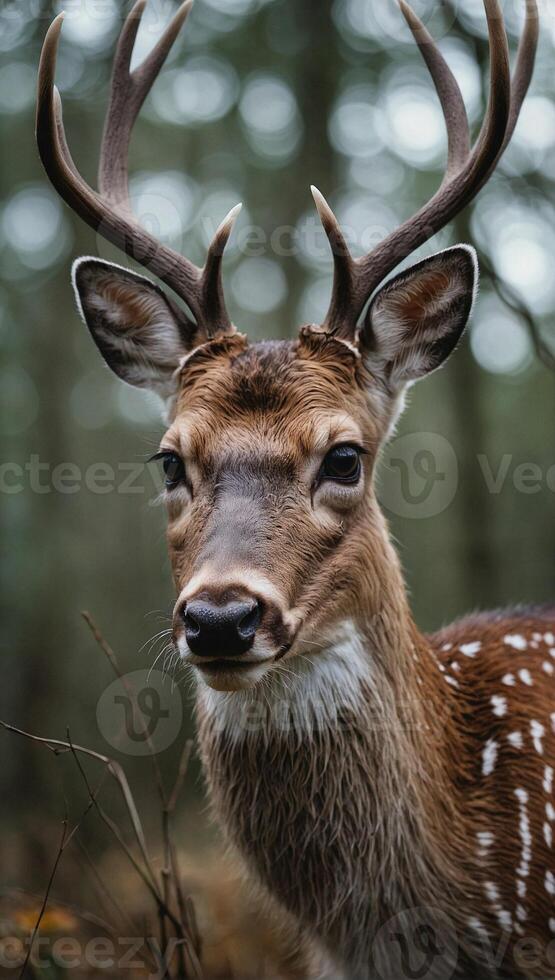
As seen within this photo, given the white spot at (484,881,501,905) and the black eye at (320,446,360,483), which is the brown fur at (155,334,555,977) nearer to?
the white spot at (484,881,501,905)

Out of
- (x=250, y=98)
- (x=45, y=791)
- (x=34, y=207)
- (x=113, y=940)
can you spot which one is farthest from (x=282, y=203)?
(x=113, y=940)

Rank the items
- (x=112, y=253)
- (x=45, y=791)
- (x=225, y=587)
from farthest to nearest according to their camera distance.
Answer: (x=112, y=253) < (x=45, y=791) < (x=225, y=587)

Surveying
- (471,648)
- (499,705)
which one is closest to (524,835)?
(499,705)

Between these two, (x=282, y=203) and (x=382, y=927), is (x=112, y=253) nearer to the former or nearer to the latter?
(x=282, y=203)

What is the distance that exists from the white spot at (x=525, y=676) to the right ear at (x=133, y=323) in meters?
2.11

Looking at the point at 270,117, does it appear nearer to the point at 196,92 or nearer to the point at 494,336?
the point at 196,92

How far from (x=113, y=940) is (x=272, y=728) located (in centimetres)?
185

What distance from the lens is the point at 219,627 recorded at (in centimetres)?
280

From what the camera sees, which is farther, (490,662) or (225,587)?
(490,662)

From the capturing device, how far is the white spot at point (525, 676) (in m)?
4.28

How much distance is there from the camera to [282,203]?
36.3 feet

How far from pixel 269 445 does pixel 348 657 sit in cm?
90

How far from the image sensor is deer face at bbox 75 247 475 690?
9.82ft

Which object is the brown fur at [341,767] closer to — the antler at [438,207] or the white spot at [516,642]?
the antler at [438,207]
